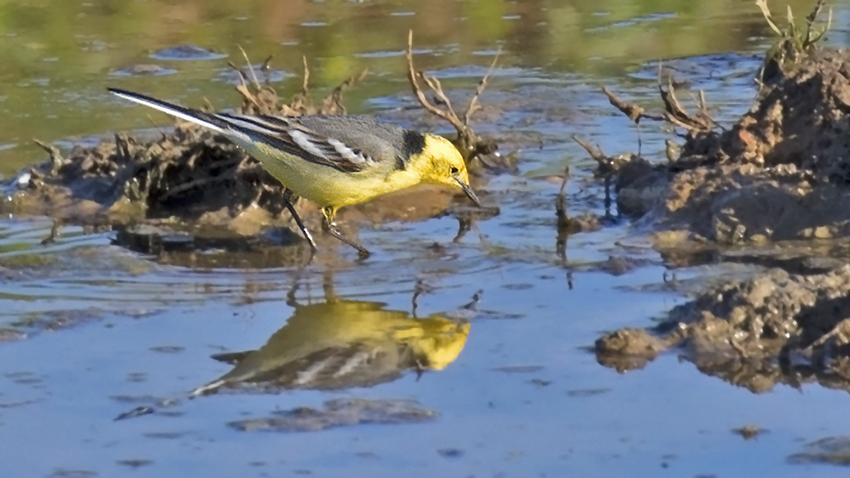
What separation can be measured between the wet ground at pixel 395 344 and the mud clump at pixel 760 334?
11 centimetres

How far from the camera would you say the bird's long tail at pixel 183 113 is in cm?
806

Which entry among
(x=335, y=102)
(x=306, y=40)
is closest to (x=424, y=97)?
(x=335, y=102)

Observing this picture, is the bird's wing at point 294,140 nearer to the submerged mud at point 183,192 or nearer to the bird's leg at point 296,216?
the bird's leg at point 296,216

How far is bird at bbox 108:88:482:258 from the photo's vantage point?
324 inches

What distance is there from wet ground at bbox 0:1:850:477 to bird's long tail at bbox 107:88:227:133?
0.68 m

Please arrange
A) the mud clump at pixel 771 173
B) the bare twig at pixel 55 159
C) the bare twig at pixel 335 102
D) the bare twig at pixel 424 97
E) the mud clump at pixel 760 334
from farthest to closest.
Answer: the bare twig at pixel 335 102 → the bare twig at pixel 55 159 → the bare twig at pixel 424 97 → the mud clump at pixel 771 173 → the mud clump at pixel 760 334

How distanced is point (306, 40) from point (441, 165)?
5.74 metres

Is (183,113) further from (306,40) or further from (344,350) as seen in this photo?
(306,40)

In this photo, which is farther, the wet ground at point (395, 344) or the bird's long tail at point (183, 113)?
the bird's long tail at point (183, 113)

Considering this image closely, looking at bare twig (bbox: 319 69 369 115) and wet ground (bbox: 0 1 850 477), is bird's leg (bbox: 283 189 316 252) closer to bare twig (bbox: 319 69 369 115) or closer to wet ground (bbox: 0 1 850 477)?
wet ground (bbox: 0 1 850 477)

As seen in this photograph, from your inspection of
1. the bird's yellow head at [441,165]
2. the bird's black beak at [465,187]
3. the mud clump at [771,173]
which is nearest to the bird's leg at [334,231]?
the bird's yellow head at [441,165]

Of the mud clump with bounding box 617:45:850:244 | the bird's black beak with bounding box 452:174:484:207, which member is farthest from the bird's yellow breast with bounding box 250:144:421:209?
the mud clump with bounding box 617:45:850:244

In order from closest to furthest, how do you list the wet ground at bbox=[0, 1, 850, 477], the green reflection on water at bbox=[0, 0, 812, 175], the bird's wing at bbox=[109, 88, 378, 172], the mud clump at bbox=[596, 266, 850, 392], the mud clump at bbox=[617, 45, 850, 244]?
the wet ground at bbox=[0, 1, 850, 477] < the mud clump at bbox=[596, 266, 850, 392] < the mud clump at bbox=[617, 45, 850, 244] < the bird's wing at bbox=[109, 88, 378, 172] < the green reflection on water at bbox=[0, 0, 812, 175]

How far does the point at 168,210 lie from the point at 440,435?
4.33 m
